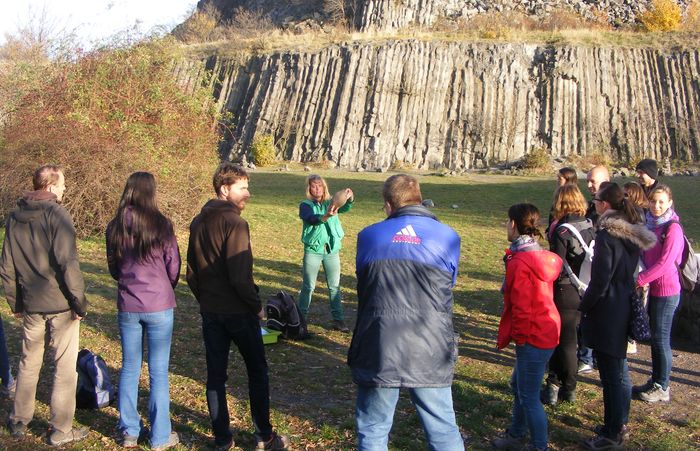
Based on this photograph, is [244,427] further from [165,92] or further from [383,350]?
[165,92]

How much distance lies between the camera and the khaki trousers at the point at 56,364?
15.3ft

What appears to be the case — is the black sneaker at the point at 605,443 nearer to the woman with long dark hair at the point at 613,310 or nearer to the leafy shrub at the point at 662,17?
the woman with long dark hair at the point at 613,310

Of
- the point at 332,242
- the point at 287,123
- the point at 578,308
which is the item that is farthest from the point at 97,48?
the point at 287,123

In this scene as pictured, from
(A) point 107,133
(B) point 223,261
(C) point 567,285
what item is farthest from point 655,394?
(A) point 107,133

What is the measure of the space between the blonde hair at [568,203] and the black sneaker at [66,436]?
4034mm

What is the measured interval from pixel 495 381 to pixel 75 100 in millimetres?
10127

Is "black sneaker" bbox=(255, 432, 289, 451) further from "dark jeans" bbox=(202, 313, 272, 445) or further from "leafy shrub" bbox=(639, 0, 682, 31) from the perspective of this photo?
"leafy shrub" bbox=(639, 0, 682, 31)

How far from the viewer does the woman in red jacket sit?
4.61 meters

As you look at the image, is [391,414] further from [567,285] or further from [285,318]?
[285,318]

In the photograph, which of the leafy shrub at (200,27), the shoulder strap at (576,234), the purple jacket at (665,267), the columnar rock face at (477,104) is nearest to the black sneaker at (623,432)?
the purple jacket at (665,267)

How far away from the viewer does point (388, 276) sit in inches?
142

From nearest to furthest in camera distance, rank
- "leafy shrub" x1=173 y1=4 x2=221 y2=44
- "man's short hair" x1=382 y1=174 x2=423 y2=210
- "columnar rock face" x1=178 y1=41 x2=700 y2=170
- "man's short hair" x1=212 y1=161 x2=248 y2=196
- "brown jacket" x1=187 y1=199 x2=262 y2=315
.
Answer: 1. "man's short hair" x1=382 y1=174 x2=423 y2=210
2. "brown jacket" x1=187 y1=199 x2=262 y2=315
3. "man's short hair" x1=212 y1=161 x2=248 y2=196
4. "columnar rock face" x1=178 y1=41 x2=700 y2=170
5. "leafy shrub" x1=173 y1=4 x2=221 y2=44

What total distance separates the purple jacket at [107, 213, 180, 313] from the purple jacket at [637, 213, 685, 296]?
3.78m

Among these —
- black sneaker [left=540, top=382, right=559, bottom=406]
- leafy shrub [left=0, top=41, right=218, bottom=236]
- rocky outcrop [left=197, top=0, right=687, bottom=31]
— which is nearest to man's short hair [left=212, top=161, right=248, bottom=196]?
black sneaker [left=540, top=382, right=559, bottom=406]
